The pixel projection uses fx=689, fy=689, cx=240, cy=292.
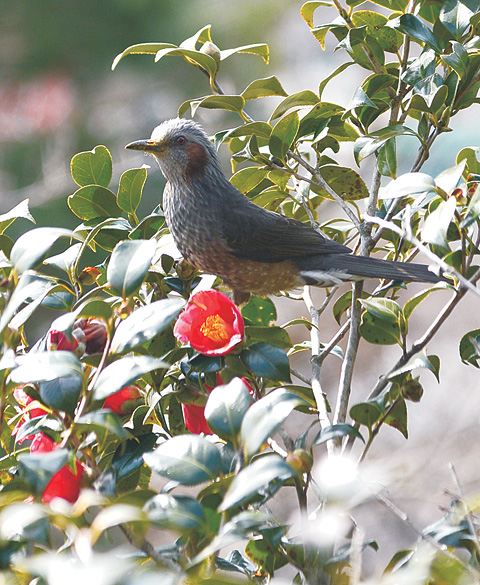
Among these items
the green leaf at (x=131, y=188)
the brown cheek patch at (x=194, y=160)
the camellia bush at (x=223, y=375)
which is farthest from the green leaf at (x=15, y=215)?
the brown cheek patch at (x=194, y=160)

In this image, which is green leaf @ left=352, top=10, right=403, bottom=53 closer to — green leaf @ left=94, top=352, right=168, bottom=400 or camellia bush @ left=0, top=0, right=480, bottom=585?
camellia bush @ left=0, top=0, right=480, bottom=585

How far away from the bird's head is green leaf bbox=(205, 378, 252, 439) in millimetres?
1017

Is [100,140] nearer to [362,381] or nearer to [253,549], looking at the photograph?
[362,381]

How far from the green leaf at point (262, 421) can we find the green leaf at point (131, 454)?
0.22 metres

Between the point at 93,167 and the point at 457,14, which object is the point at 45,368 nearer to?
the point at 93,167

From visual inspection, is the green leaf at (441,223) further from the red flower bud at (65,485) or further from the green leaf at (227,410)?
the red flower bud at (65,485)

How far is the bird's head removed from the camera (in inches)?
61.5

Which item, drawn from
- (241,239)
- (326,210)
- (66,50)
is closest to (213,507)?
(241,239)

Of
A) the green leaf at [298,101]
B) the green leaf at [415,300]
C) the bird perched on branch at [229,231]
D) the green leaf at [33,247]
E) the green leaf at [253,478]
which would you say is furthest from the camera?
the bird perched on branch at [229,231]

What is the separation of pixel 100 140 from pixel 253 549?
4.67 metres

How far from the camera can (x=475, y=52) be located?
94 centimetres

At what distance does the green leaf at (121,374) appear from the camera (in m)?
0.58

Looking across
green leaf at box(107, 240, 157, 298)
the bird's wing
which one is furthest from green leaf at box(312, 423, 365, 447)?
the bird's wing

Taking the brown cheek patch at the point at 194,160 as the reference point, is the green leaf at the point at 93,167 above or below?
below
